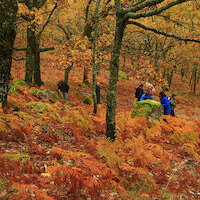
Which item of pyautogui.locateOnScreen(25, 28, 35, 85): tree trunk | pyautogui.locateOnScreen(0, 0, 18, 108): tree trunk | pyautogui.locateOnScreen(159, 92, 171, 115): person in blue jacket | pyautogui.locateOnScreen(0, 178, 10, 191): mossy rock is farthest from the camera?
pyautogui.locateOnScreen(25, 28, 35, 85): tree trunk

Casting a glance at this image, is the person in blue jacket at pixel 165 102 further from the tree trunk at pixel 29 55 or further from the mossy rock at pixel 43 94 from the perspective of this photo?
the tree trunk at pixel 29 55

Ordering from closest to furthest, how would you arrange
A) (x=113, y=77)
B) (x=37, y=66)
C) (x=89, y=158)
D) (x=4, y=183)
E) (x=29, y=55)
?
(x=4, y=183) < (x=89, y=158) < (x=113, y=77) < (x=29, y=55) < (x=37, y=66)

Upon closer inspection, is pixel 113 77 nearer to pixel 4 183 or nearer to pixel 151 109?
pixel 151 109

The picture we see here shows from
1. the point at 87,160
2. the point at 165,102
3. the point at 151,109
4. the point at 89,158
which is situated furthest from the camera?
the point at 165,102

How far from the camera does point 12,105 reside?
270 inches

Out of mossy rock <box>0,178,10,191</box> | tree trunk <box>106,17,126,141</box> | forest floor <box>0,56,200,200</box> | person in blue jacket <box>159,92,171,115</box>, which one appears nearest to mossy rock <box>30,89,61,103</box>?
forest floor <box>0,56,200,200</box>

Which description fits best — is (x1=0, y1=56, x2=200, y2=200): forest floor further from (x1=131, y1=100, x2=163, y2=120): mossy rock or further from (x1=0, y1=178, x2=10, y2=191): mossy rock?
(x1=131, y1=100, x2=163, y2=120): mossy rock

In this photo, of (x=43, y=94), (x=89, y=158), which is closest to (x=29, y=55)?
(x=43, y=94)

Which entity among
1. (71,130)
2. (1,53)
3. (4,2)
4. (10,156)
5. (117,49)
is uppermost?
(4,2)

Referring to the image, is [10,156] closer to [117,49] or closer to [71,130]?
[71,130]

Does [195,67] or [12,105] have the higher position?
[195,67]

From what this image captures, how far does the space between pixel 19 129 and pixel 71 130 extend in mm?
2148

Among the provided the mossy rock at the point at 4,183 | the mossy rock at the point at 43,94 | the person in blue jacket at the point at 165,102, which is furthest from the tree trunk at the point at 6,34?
the person in blue jacket at the point at 165,102

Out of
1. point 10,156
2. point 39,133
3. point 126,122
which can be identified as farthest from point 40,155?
point 126,122
